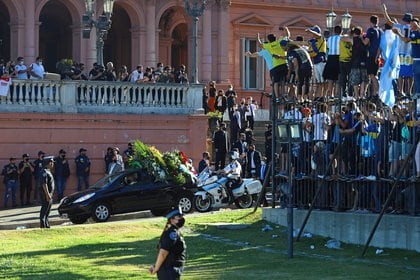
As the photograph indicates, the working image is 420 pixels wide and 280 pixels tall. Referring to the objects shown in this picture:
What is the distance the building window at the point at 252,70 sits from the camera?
55.4m

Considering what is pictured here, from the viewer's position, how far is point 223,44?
176 ft

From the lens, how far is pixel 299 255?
22.8 m

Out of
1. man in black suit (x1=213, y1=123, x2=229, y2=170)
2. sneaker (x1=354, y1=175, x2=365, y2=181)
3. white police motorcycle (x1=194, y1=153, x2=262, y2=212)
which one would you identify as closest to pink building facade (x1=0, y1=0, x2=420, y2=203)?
man in black suit (x1=213, y1=123, x2=229, y2=170)

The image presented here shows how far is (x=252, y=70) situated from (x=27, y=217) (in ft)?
79.8

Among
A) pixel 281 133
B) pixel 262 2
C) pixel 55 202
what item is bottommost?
pixel 55 202

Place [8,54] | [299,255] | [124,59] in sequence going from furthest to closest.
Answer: [124,59] → [8,54] → [299,255]

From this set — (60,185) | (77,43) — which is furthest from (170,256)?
(77,43)

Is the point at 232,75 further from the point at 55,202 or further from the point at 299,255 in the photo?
the point at 299,255

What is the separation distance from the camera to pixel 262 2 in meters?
55.2

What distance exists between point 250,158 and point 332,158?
37.7 ft

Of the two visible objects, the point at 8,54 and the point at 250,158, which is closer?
the point at 250,158

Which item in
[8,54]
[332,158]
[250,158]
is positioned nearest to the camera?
[332,158]

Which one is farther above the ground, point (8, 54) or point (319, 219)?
point (8, 54)

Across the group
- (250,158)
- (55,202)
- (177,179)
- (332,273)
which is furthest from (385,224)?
(55,202)
